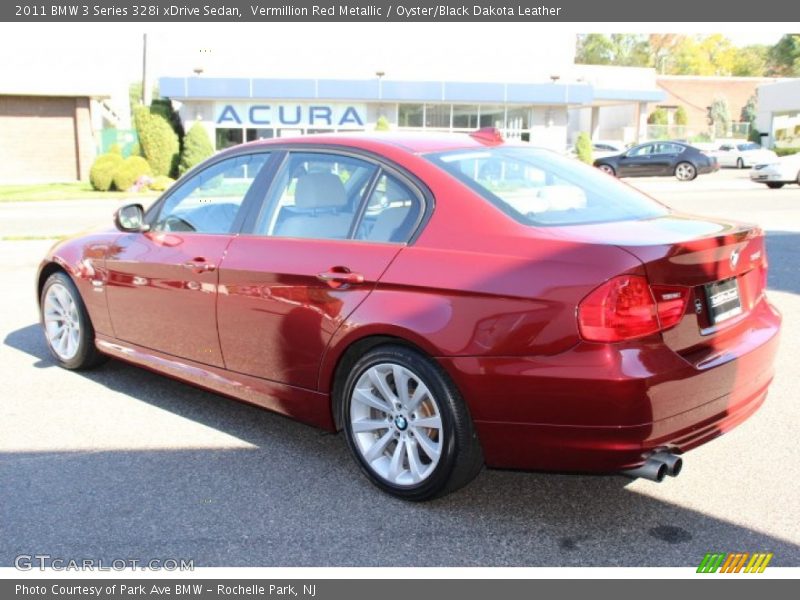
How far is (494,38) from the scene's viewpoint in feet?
125

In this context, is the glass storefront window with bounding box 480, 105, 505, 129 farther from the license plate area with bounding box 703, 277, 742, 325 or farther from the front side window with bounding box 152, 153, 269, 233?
the license plate area with bounding box 703, 277, 742, 325

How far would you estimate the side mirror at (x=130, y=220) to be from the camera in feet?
17.4

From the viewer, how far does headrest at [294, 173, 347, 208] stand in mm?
4293

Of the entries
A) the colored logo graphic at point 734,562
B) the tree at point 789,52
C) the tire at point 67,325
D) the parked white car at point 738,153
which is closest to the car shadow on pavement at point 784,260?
the colored logo graphic at point 734,562

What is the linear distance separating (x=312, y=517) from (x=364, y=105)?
33825 mm

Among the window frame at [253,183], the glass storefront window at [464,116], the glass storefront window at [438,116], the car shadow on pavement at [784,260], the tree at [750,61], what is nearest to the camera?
the window frame at [253,183]

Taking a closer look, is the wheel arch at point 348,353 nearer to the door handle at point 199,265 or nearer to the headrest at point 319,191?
the headrest at point 319,191

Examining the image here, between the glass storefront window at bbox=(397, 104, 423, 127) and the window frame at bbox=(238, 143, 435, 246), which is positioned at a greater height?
the glass storefront window at bbox=(397, 104, 423, 127)

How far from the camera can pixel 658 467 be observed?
329 centimetres

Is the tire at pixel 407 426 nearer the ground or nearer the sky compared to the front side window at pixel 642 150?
nearer the ground

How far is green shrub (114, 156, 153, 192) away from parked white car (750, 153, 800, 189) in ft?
66.8

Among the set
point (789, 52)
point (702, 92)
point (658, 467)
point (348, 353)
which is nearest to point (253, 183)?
point (348, 353)

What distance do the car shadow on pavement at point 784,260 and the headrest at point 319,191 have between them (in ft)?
19.8

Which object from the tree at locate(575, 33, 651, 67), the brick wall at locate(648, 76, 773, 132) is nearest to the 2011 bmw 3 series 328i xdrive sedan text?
the brick wall at locate(648, 76, 773, 132)
